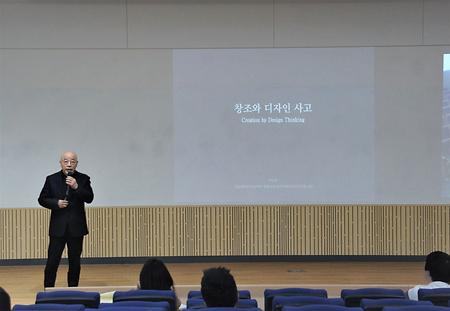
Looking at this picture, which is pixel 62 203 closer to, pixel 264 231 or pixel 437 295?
pixel 264 231

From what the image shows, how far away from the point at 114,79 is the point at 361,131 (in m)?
3.45

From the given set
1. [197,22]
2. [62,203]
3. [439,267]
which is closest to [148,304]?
[439,267]

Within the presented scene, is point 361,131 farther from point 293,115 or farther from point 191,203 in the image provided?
point 191,203

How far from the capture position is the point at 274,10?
7203 millimetres

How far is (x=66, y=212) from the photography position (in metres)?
5.52

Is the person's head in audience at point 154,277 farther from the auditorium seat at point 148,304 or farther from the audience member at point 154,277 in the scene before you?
the auditorium seat at point 148,304

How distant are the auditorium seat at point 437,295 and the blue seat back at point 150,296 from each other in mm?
1597

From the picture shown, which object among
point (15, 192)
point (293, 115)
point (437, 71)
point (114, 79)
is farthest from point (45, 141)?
point (437, 71)

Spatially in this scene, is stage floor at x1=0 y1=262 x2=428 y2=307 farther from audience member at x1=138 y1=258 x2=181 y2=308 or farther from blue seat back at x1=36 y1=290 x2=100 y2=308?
blue seat back at x1=36 y1=290 x2=100 y2=308

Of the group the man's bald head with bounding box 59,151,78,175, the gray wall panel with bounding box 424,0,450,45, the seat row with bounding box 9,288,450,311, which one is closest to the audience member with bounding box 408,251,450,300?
the seat row with bounding box 9,288,450,311

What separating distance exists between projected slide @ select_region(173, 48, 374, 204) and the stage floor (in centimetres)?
92

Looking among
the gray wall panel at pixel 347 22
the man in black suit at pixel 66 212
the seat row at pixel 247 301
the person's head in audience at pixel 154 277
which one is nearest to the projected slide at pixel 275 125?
the gray wall panel at pixel 347 22

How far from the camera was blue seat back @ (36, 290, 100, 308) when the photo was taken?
3272 millimetres

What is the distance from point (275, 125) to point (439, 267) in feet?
12.4
